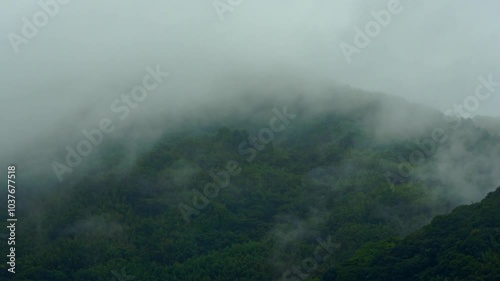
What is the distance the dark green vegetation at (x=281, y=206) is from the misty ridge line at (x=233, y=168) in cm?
47

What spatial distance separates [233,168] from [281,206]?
8.55m

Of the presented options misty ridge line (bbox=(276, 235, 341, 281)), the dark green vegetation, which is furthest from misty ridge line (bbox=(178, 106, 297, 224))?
misty ridge line (bbox=(276, 235, 341, 281))

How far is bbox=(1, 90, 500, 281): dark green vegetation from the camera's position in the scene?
2591 inches

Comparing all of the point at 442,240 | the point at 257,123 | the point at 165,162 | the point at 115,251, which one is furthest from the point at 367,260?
the point at 257,123

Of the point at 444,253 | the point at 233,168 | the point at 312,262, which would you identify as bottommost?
the point at 444,253

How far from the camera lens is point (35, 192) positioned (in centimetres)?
8456

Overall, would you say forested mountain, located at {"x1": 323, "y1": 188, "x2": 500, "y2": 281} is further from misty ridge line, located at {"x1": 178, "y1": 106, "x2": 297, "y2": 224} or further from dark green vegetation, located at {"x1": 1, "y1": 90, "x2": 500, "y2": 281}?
misty ridge line, located at {"x1": 178, "y1": 106, "x2": 297, "y2": 224}

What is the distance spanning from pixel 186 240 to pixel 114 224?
6728mm

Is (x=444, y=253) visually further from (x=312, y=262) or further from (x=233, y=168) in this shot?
(x=233, y=168)

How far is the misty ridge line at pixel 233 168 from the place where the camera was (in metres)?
84.4

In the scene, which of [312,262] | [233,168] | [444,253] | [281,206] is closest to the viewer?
Answer: [444,253]

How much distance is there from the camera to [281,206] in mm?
85188

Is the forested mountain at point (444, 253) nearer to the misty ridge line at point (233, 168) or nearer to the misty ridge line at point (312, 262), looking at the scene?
the misty ridge line at point (312, 262)

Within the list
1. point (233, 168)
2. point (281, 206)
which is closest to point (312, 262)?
point (281, 206)
